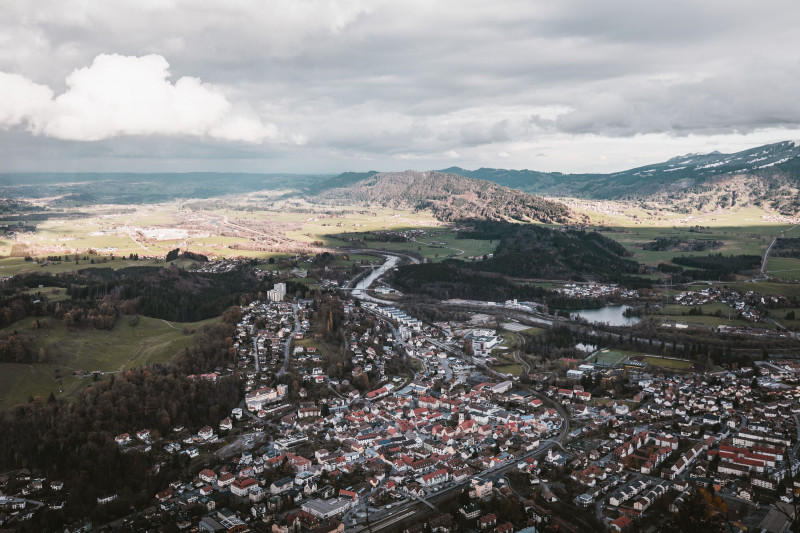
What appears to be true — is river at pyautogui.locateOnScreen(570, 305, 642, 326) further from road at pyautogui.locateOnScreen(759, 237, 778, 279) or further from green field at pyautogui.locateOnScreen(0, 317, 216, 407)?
green field at pyautogui.locateOnScreen(0, 317, 216, 407)

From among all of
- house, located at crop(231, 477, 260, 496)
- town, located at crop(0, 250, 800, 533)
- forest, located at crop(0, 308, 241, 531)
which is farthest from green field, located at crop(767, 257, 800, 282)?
house, located at crop(231, 477, 260, 496)

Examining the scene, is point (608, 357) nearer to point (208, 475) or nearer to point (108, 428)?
point (208, 475)

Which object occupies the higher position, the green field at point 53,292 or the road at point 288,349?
the green field at point 53,292

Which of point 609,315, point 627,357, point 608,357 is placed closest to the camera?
point 627,357

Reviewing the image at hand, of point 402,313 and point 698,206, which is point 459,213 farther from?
point 402,313

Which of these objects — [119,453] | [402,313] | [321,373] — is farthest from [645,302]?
[119,453]

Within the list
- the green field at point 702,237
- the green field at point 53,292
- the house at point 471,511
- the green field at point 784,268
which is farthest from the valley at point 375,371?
the green field at point 702,237

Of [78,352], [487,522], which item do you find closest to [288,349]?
[78,352]

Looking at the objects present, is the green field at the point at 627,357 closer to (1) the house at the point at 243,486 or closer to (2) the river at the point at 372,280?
(2) the river at the point at 372,280
